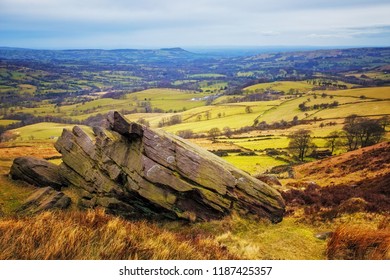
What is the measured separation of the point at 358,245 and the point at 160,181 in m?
9.22

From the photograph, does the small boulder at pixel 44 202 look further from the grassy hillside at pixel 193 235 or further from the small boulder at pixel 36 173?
the small boulder at pixel 36 173

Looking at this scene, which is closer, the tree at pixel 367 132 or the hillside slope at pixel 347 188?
the hillside slope at pixel 347 188

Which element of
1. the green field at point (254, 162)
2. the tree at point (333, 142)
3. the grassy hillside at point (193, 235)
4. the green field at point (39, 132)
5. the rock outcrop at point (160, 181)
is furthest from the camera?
the green field at point (39, 132)

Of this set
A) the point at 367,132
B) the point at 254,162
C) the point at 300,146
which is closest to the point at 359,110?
the point at 367,132

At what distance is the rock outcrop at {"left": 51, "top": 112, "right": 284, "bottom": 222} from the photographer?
15.5 m

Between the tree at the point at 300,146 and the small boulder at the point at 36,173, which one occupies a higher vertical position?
the small boulder at the point at 36,173

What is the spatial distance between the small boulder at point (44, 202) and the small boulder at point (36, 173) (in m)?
3.27

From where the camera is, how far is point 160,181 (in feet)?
50.8

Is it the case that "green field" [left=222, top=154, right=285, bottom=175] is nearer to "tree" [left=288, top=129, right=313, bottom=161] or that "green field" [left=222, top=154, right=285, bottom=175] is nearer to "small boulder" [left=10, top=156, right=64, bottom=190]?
"tree" [left=288, top=129, right=313, bottom=161]

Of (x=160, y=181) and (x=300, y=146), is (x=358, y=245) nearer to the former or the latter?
(x=160, y=181)

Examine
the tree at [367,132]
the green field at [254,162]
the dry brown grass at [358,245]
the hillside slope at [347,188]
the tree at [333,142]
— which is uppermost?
the dry brown grass at [358,245]

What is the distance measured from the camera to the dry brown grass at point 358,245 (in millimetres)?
8148

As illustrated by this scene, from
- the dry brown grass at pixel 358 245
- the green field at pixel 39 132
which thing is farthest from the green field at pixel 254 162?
the green field at pixel 39 132

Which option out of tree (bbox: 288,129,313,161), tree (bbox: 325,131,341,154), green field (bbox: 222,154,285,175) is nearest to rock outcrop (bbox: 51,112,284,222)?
green field (bbox: 222,154,285,175)
